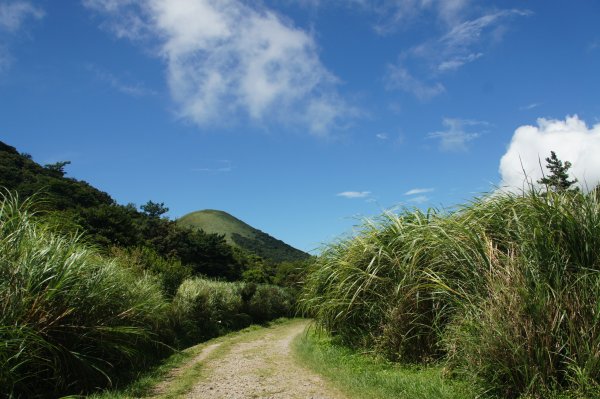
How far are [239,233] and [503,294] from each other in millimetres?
122536

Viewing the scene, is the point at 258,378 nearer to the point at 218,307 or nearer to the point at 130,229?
the point at 218,307

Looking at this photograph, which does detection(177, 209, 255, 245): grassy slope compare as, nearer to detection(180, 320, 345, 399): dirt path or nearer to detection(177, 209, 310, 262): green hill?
detection(177, 209, 310, 262): green hill

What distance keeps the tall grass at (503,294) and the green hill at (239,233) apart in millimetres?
97994

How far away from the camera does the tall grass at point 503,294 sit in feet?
19.9

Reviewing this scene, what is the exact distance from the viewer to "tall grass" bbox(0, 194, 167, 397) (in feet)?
22.6

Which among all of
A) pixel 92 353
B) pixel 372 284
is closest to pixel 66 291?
pixel 92 353

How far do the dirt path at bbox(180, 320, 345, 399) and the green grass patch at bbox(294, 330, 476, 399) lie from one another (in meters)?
0.33

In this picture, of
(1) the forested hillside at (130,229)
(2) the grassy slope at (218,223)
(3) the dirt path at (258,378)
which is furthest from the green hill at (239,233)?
(3) the dirt path at (258,378)

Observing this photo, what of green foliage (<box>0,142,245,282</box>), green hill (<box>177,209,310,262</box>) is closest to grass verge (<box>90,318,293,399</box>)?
green foliage (<box>0,142,245,282</box>)

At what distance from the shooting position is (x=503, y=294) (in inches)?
257

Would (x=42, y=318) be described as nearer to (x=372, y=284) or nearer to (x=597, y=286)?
(x=372, y=284)

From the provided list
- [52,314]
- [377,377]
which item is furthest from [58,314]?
[377,377]

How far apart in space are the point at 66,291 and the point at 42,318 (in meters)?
0.67

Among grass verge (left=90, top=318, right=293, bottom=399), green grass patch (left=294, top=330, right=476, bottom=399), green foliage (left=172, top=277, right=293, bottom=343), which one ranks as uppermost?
green foliage (left=172, top=277, right=293, bottom=343)
